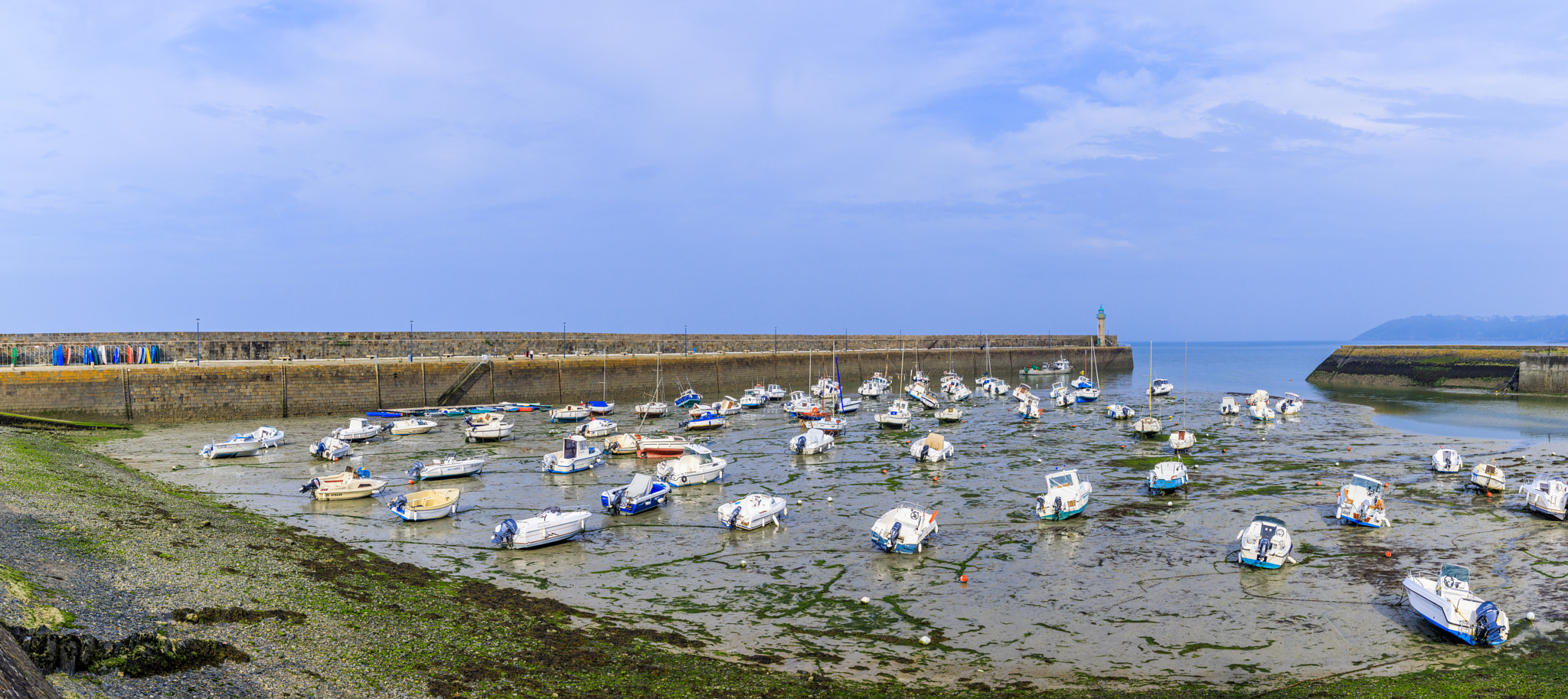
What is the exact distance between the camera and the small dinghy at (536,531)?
20203 millimetres

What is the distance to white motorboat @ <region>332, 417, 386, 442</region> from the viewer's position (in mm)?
39062

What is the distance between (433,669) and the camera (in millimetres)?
12047

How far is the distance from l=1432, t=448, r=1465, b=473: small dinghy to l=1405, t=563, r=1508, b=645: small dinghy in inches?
709

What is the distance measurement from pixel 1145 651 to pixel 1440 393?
65366mm

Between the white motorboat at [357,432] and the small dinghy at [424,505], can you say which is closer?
the small dinghy at [424,505]

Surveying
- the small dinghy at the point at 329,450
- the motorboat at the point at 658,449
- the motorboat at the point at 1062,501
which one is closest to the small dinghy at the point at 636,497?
the motorboat at the point at 658,449

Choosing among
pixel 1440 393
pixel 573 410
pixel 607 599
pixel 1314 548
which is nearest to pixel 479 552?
pixel 607 599

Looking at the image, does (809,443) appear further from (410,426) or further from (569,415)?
(410,426)

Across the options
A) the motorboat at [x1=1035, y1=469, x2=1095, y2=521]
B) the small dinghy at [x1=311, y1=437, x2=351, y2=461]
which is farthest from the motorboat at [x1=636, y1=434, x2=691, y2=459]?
the motorboat at [x1=1035, y1=469, x2=1095, y2=521]

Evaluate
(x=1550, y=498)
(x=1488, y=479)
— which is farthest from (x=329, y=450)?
(x=1488, y=479)

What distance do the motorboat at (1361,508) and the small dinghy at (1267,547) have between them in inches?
185

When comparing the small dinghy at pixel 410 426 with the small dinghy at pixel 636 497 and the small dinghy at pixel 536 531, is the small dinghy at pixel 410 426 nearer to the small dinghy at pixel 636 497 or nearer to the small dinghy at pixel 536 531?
the small dinghy at pixel 636 497

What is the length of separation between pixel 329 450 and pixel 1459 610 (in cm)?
3533

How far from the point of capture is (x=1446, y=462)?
96.7 ft
